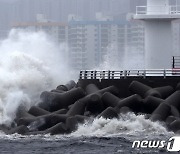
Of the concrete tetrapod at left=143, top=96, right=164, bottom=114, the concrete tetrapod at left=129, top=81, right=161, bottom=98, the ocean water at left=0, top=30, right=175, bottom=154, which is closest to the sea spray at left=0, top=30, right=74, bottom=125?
the ocean water at left=0, top=30, right=175, bottom=154

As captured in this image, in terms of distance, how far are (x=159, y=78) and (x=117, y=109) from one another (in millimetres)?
2828

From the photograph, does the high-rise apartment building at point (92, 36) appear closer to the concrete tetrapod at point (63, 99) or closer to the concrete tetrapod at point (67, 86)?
the concrete tetrapod at point (67, 86)

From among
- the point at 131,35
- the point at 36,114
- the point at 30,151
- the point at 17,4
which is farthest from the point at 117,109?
the point at 17,4

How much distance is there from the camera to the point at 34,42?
4812 centimetres

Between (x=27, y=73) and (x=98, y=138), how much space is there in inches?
358

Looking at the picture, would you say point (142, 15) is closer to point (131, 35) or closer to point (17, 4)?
point (131, 35)

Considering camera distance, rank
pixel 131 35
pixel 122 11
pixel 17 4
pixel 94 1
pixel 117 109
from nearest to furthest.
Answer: pixel 117 109, pixel 131 35, pixel 122 11, pixel 94 1, pixel 17 4

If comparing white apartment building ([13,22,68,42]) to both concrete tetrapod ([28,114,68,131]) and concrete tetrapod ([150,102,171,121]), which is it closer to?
concrete tetrapod ([28,114,68,131])

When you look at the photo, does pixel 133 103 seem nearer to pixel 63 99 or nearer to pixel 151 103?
pixel 151 103

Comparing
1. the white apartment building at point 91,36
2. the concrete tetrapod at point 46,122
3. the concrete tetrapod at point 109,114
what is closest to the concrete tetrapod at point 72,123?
the concrete tetrapod at point 46,122

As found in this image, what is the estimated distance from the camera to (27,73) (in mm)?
39344

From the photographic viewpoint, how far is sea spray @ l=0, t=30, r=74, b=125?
35781mm

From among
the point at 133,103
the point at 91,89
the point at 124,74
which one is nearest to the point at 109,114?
the point at 133,103

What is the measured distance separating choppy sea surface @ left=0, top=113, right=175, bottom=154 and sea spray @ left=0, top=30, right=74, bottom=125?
118 inches
